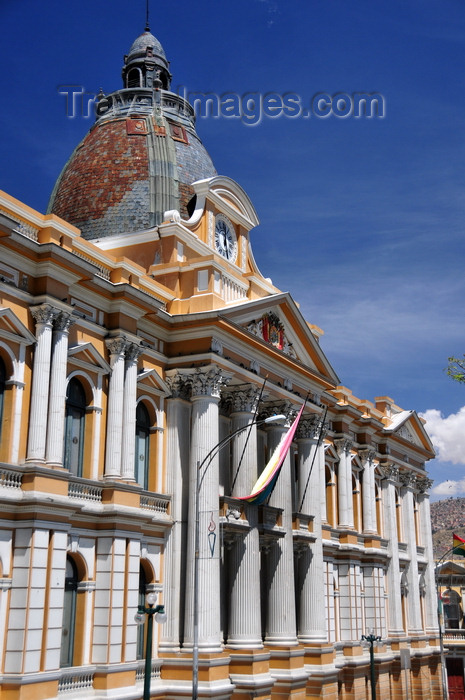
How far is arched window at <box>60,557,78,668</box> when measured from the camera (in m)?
24.7

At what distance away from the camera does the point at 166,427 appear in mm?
30609

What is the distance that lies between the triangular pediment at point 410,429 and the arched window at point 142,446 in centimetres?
2281

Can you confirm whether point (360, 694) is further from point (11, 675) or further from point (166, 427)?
point (11, 675)

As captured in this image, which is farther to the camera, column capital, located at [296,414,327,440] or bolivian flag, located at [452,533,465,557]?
bolivian flag, located at [452,533,465,557]

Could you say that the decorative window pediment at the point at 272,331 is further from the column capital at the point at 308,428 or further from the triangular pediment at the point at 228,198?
the triangular pediment at the point at 228,198

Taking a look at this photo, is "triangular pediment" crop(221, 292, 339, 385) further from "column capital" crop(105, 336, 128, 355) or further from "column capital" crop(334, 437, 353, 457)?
"column capital" crop(334, 437, 353, 457)

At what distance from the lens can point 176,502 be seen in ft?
97.9

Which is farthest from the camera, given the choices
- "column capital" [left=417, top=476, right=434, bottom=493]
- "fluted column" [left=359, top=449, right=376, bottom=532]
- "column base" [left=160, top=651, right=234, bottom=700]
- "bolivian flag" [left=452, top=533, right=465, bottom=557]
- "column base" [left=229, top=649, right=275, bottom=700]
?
"column capital" [left=417, top=476, right=434, bottom=493]

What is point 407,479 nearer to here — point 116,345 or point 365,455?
point 365,455

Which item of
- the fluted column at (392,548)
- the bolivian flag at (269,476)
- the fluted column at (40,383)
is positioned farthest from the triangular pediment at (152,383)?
the fluted column at (392,548)

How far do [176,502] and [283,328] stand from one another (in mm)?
9273

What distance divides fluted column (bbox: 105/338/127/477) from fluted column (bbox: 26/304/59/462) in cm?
320

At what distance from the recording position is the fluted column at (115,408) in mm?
26969

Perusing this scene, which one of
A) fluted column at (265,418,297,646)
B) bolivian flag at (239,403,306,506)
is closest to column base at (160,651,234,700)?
fluted column at (265,418,297,646)
